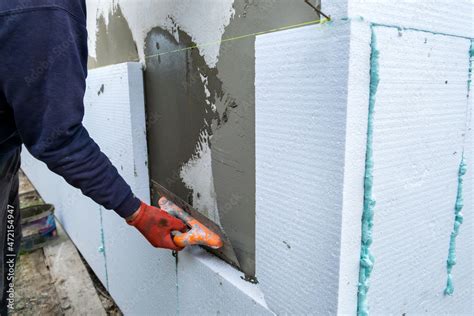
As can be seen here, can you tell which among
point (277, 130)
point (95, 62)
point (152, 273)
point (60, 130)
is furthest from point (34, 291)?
point (277, 130)

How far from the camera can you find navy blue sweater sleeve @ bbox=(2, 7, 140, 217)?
983 mm

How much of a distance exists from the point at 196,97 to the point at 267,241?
66 centimetres

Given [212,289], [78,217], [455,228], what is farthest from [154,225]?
[78,217]

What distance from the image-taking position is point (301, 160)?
875 millimetres

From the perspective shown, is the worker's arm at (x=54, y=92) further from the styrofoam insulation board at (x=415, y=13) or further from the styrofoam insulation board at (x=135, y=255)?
the styrofoam insulation board at (x=415, y=13)

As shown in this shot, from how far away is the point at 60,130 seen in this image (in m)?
1.07

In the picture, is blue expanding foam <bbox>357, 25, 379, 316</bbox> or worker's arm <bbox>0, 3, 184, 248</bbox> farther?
worker's arm <bbox>0, 3, 184, 248</bbox>

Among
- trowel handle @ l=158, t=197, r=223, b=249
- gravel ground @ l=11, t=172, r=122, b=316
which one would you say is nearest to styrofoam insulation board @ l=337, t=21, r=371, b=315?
trowel handle @ l=158, t=197, r=223, b=249

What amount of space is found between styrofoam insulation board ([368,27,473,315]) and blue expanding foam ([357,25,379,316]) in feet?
0.09

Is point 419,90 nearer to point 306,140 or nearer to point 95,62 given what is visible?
point 306,140

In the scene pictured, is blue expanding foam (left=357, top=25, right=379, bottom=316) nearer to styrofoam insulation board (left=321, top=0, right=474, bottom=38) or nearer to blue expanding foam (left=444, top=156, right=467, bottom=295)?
styrofoam insulation board (left=321, top=0, right=474, bottom=38)

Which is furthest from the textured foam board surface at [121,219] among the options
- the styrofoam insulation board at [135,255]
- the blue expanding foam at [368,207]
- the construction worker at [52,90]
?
the blue expanding foam at [368,207]

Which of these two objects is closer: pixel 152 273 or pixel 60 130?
pixel 60 130

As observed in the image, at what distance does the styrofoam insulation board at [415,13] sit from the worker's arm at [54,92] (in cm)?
76
